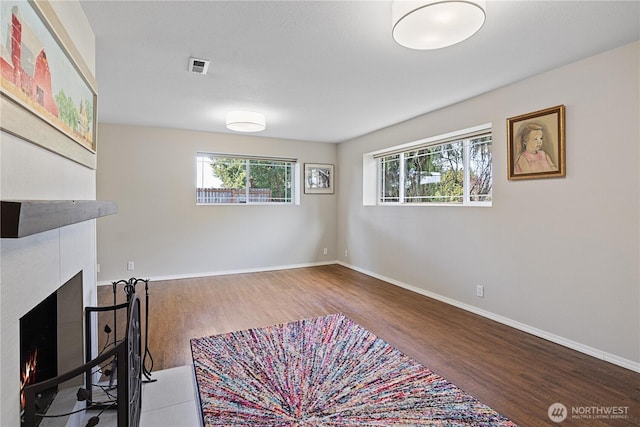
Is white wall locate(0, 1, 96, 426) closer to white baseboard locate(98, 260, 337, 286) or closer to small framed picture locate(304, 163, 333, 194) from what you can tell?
white baseboard locate(98, 260, 337, 286)

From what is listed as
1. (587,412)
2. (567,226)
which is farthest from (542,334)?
(587,412)

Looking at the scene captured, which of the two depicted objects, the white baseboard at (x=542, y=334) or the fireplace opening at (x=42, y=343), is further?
the white baseboard at (x=542, y=334)

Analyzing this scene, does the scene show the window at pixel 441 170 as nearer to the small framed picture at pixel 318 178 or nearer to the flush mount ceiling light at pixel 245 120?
the small framed picture at pixel 318 178

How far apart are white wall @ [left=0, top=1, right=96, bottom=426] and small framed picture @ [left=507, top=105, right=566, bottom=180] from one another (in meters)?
3.49

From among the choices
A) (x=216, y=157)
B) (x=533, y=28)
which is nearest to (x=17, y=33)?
(x=533, y=28)

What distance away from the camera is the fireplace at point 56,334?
1651mm

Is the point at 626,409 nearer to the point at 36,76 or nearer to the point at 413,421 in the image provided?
the point at 413,421

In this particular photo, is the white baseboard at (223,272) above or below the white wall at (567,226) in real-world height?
below

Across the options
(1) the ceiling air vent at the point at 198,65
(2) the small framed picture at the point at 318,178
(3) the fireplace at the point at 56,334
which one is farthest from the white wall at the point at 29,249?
(2) the small framed picture at the point at 318,178

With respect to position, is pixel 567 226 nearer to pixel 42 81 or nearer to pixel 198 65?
pixel 198 65

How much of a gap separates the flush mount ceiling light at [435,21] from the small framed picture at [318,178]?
4.24m

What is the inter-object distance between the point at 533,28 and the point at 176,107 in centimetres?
363

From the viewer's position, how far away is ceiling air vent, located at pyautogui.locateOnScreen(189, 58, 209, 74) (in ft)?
8.50

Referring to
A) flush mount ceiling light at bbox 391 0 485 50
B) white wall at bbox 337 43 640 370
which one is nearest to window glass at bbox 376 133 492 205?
white wall at bbox 337 43 640 370
